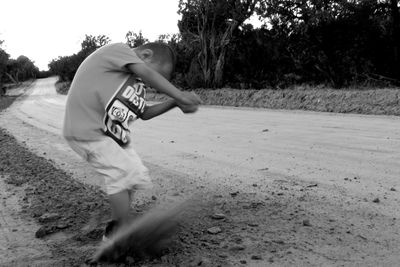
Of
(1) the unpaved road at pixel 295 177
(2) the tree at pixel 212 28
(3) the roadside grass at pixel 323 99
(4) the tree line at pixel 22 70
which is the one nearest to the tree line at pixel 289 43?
(2) the tree at pixel 212 28

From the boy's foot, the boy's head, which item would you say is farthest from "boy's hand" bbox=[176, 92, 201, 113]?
the boy's foot

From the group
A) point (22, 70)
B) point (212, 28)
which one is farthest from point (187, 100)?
point (22, 70)

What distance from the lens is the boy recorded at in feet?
9.61

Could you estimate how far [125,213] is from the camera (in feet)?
10.0

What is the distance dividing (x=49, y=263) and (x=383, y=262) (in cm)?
218

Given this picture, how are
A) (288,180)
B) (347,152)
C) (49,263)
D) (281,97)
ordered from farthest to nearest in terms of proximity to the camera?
(281,97)
(347,152)
(288,180)
(49,263)

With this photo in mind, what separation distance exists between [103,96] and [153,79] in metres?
0.34

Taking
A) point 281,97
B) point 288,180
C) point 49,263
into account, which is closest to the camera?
point 49,263

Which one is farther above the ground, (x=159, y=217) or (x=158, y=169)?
(x=159, y=217)

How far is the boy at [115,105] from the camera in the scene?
293cm

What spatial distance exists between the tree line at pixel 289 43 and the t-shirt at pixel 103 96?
55.4 feet

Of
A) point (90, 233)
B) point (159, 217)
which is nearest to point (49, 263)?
point (90, 233)

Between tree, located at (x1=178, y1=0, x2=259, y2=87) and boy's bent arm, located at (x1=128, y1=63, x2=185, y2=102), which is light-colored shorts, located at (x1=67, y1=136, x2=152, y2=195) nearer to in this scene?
boy's bent arm, located at (x1=128, y1=63, x2=185, y2=102)

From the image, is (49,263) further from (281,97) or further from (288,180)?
(281,97)
